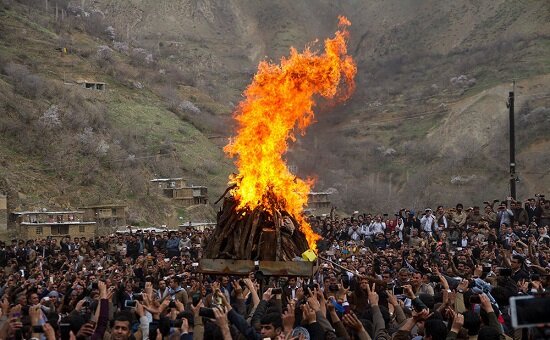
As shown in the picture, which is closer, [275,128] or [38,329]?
[38,329]

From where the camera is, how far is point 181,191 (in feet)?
173

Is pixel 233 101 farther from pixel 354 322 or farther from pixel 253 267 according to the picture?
pixel 354 322

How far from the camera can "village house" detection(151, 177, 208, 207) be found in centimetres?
5253

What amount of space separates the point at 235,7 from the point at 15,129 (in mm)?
61161

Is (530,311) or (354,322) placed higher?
(530,311)

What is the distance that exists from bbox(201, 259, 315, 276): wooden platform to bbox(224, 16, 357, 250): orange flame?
1.16 meters

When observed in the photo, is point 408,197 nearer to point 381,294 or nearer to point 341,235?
point 341,235

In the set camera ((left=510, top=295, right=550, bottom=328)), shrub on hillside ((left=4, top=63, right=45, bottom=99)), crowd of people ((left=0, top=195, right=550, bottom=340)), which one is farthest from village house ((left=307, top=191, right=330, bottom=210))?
camera ((left=510, top=295, right=550, bottom=328))

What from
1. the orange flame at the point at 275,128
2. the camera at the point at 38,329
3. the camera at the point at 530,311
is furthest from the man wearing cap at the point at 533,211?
the camera at the point at 530,311

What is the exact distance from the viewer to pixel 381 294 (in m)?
12.6

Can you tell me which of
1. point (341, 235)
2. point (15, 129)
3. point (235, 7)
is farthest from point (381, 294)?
point (235, 7)

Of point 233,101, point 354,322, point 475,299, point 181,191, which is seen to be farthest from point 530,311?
point 233,101

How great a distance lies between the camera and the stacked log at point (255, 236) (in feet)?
45.3

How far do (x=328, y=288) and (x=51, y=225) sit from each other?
29558 mm
